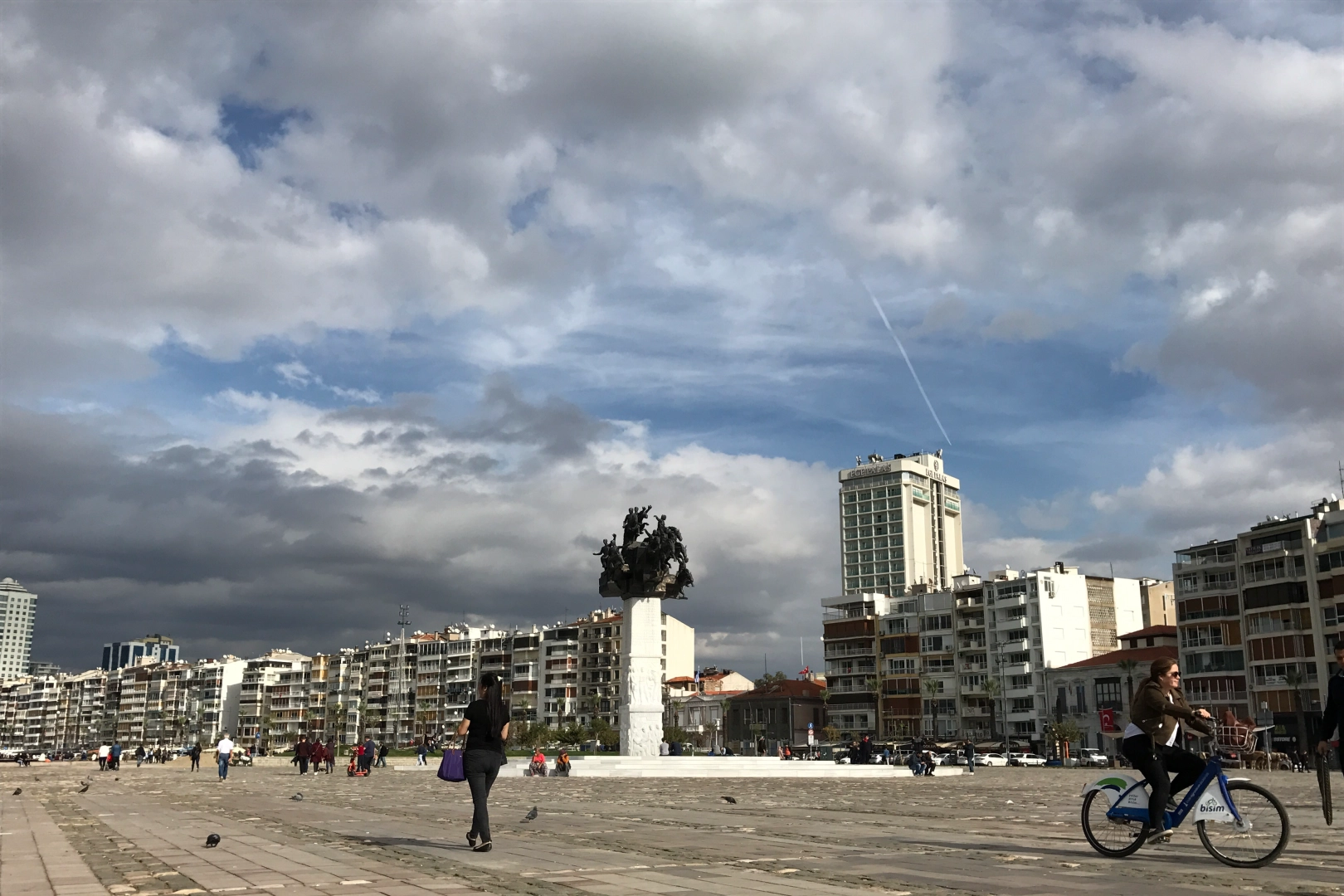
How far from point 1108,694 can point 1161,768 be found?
288 feet

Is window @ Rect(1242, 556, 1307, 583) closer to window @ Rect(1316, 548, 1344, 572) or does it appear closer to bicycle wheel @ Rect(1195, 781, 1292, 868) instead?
window @ Rect(1316, 548, 1344, 572)

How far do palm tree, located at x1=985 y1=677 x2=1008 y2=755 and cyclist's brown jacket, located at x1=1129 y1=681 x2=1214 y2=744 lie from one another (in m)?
94.2

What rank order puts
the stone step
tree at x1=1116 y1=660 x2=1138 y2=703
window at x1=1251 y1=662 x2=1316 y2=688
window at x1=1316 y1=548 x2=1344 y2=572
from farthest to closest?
1. tree at x1=1116 y1=660 x2=1138 y2=703
2. window at x1=1251 y1=662 x2=1316 y2=688
3. window at x1=1316 y1=548 x2=1344 y2=572
4. the stone step

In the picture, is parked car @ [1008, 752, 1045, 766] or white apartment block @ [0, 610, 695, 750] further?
white apartment block @ [0, 610, 695, 750]

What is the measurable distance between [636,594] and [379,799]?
24612 millimetres

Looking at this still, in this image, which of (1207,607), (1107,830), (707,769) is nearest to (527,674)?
(1207,607)

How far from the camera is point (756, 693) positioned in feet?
401

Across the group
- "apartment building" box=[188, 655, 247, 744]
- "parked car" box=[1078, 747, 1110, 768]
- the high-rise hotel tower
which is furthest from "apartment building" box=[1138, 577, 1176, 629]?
"apartment building" box=[188, 655, 247, 744]

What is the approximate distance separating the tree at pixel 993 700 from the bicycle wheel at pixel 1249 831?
309 ft

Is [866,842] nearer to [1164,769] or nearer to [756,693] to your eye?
[1164,769]

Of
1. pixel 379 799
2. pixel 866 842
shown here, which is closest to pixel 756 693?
pixel 379 799

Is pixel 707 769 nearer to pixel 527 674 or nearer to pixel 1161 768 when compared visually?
pixel 1161 768

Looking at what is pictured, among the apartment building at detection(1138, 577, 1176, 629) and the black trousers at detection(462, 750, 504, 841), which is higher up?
the apartment building at detection(1138, 577, 1176, 629)

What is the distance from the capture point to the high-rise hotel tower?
183000 mm
